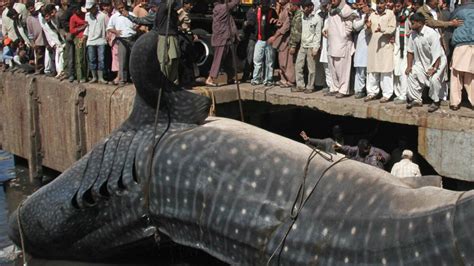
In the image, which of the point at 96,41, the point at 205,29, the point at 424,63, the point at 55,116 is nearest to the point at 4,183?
the point at 55,116

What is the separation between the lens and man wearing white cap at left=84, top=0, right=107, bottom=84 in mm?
13844

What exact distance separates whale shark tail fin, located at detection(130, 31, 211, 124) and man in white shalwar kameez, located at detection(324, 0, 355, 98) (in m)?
6.26

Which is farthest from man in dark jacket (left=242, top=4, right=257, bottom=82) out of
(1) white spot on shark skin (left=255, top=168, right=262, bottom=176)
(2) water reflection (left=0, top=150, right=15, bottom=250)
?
(1) white spot on shark skin (left=255, top=168, right=262, bottom=176)

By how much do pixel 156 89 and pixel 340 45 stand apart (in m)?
6.62

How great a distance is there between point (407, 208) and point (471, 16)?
22.4ft

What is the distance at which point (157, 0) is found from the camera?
1475cm

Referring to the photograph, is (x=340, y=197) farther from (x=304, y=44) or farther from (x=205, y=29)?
(x=205, y=29)

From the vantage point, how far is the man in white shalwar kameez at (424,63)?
10.4 meters

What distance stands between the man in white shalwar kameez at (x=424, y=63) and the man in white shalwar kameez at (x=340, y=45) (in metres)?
1.33

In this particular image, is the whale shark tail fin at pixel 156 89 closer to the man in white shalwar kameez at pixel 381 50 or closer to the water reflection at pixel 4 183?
the water reflection at pixel 4 183

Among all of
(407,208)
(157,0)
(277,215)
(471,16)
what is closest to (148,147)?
(277,215)

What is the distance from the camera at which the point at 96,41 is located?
13.9 m

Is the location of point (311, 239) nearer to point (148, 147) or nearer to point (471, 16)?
point (148, 147)

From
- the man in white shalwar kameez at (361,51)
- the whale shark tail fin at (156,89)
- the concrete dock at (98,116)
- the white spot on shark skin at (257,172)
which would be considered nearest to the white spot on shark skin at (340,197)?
the white spot on shark skin at (257,172)
